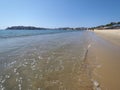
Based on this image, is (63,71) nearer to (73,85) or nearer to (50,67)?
(50,67)

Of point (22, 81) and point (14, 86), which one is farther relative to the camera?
point (22, 81)

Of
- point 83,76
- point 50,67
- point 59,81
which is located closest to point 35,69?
point 50,67

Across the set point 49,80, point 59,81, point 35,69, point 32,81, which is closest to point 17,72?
point 35,69

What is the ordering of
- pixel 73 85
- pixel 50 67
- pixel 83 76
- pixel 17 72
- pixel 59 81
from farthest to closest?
pixel 50 67 → pixel 17 72 → pixel 83 76 → pixel 59 81 → pixel 73 85

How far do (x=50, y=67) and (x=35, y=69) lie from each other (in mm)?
798

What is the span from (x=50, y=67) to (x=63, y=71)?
97cm

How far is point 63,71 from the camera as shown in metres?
6.59

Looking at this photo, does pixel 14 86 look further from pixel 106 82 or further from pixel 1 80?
pixel 106 82

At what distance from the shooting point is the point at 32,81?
543 cm

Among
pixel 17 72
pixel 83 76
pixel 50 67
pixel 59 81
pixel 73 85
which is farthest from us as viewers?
pixel 50 67

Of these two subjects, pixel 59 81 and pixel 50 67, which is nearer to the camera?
pixel 59 81

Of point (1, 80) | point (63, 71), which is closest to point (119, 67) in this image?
point (63, 71)

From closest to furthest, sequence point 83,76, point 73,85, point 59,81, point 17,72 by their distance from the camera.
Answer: point 73,85
point 59,81
point 83,76
point 17,72

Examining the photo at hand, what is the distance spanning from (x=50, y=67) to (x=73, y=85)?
8.32 ft
